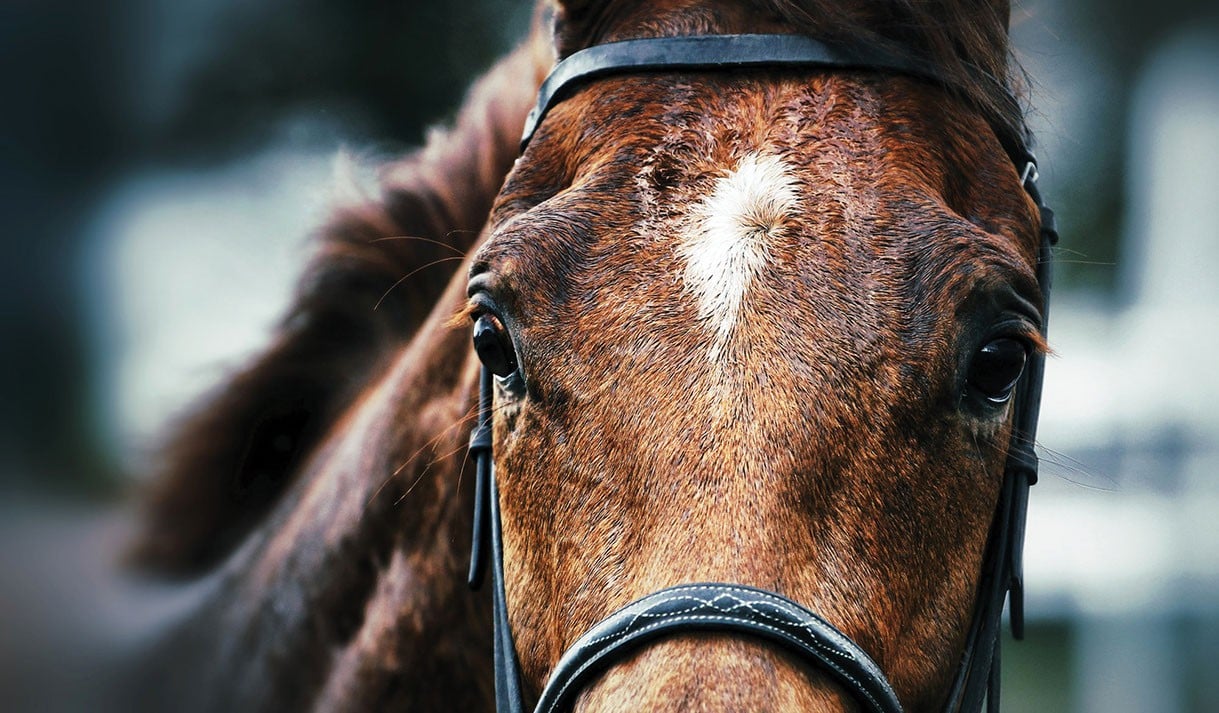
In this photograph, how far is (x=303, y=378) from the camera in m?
2.85

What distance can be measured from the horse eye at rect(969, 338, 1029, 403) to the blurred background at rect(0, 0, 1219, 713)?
74 centimetres

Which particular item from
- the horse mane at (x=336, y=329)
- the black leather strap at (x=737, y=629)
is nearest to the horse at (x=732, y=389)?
the black leather strap at (x=737, y=629)

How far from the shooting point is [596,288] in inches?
58.5

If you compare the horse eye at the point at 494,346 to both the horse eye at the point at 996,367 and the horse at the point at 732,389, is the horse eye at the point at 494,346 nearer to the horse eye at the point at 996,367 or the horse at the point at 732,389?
the horse at the point at 732,389

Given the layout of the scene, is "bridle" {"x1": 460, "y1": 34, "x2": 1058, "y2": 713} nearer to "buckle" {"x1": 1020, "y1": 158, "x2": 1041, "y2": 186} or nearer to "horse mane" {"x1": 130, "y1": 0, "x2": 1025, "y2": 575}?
"buckle" {"x1": 1020, "y1": 158, "x2": 1041, "y2": 186}

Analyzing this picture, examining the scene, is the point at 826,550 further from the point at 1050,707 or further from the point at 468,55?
the point at 1050,707

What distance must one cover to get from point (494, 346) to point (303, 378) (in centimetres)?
141

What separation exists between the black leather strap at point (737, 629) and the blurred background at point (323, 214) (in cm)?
127

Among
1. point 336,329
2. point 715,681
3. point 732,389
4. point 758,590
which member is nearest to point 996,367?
point 732,389

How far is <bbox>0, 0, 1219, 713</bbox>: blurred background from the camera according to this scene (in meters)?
4.17

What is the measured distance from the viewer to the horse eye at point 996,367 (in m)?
1.50

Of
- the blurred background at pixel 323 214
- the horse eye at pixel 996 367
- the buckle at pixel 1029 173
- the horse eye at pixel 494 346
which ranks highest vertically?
the buckle at pixel 1029 173

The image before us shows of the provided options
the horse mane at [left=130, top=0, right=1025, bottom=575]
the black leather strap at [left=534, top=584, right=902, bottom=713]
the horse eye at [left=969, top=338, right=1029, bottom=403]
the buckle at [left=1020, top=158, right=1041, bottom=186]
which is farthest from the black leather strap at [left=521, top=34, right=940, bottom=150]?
the black leather strap at [left=534, top=584, right=902, bottom=713]

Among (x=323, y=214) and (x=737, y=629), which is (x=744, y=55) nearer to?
(x=737, y=629)
